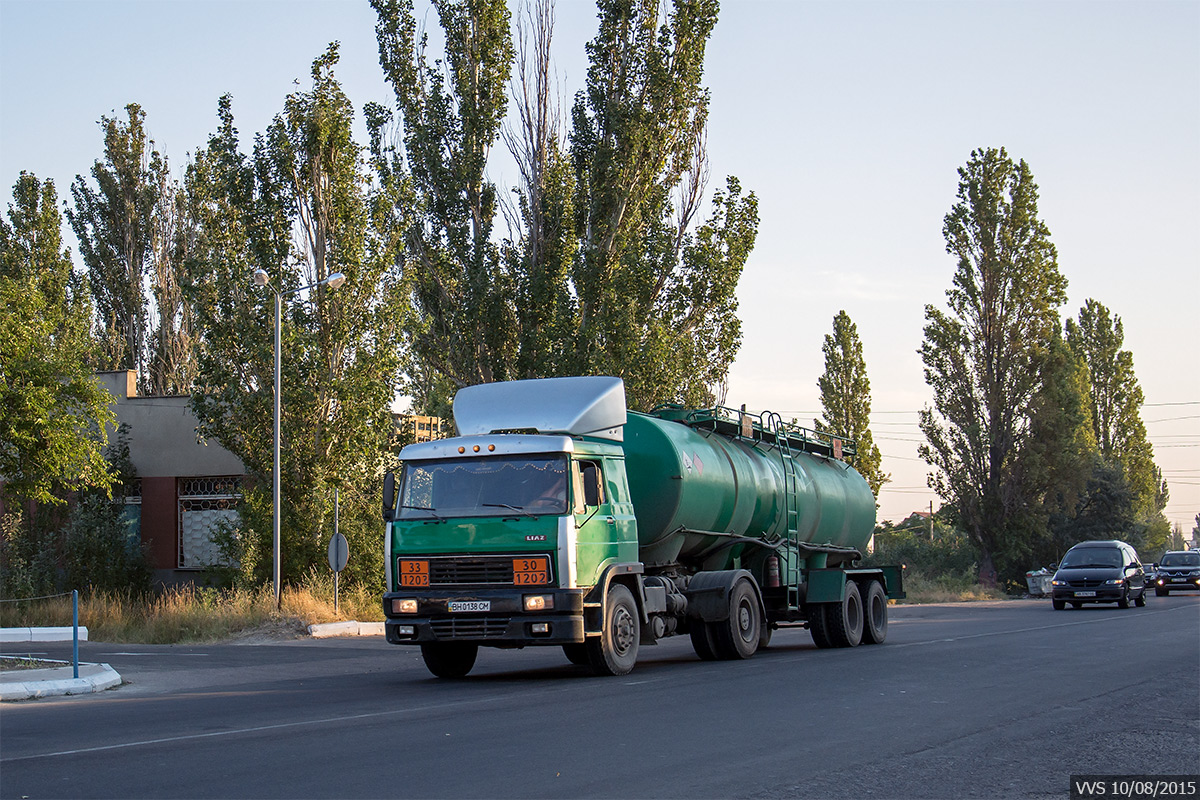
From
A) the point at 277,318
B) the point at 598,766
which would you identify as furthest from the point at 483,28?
the point at 598,766

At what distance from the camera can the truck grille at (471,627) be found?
13.6 m

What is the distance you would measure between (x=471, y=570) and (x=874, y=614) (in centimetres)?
1002

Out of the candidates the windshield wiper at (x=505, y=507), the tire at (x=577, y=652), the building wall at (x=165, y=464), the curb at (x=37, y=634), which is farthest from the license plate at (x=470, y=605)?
the building wall at (x=165, y=464)

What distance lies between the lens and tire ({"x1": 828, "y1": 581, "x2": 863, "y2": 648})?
20.1 metres

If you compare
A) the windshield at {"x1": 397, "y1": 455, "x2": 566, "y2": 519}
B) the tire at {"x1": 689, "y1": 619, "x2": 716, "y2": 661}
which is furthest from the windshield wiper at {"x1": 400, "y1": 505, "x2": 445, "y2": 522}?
the tire at {"x1": 689, "y1": 619, "x2": 716, "y2": 661}

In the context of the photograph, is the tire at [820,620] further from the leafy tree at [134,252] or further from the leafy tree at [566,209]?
the leafy tree at [134,252]

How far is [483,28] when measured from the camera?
3072 centimetres

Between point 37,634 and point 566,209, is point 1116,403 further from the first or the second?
point 37,634

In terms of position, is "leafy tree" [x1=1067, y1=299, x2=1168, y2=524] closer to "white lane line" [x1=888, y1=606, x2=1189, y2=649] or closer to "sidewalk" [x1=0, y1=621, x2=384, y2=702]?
"white lane line" [x1=888, y1=606, x2=1189, y2=649]

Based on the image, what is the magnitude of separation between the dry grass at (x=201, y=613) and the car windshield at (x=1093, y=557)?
20.4m

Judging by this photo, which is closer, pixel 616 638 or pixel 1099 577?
pixel 616 638

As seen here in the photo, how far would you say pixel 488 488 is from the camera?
550 inches

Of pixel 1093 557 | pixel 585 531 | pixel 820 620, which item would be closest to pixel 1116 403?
pixel 1093 557

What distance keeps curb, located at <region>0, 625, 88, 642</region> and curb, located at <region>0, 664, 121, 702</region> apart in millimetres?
8219
